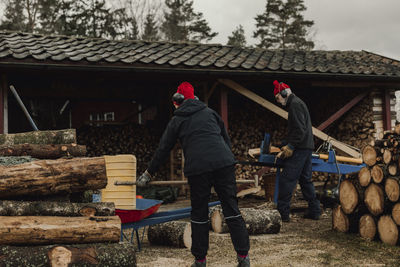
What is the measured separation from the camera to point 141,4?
22922mm

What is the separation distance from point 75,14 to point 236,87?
1525 cm

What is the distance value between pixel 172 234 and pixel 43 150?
1.79m

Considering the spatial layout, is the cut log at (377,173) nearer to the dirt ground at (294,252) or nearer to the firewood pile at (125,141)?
the dirt ground at (294,252)

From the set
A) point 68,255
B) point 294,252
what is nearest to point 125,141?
point 294,252

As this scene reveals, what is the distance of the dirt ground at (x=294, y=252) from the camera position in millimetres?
4270

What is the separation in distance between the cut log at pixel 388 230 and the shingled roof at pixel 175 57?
421 centimetres

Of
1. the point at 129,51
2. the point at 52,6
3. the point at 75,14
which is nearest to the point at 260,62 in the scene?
the point at 129,51

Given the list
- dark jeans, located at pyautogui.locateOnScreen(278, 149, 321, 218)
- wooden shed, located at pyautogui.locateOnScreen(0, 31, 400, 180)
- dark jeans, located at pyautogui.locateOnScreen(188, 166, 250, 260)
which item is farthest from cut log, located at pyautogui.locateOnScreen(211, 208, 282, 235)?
wooden shed, located at pyautogui.locateOnScreen(0, 31, 400, 180)

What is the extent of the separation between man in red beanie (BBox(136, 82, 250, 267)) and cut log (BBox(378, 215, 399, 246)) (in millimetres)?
1913

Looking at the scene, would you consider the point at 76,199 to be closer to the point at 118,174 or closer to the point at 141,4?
the point at 118,174

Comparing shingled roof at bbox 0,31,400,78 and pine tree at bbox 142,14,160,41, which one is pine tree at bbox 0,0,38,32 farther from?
shingled roof at bbox 0,31,400,78

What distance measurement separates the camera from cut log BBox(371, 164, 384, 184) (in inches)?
199

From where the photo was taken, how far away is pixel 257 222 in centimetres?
561

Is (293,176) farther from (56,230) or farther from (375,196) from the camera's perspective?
(56,230)
